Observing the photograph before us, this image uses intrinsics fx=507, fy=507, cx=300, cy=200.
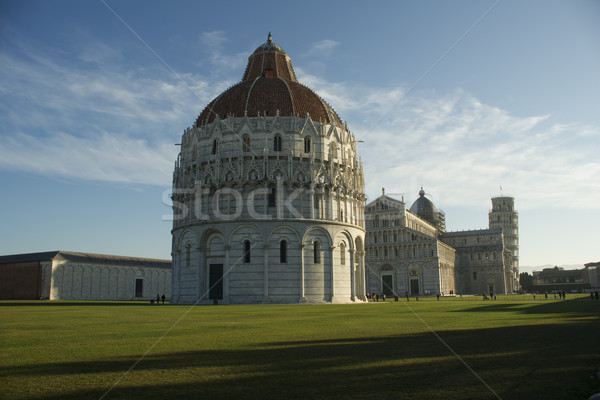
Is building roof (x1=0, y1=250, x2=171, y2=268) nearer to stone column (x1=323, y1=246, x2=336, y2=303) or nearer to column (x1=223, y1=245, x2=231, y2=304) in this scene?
column (x1=223, y1=245, x2=231, y2=304)

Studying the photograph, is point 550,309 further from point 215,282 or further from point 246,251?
point 215,282

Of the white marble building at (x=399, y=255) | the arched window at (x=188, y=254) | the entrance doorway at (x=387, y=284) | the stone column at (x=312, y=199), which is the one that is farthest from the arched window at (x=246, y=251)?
the entrance doorway at (x=387, y=284)

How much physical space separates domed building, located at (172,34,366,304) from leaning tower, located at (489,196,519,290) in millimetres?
118697

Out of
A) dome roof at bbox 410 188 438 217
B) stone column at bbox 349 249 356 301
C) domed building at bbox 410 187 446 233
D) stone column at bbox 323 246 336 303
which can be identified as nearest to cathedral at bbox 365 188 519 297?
domed building at bbox 410 187 446 233

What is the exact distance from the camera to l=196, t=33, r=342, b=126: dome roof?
55188 millimetres

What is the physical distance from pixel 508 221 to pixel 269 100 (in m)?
129

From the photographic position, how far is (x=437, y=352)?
12.7m

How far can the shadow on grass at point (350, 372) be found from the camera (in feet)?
28.3

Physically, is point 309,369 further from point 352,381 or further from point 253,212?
point 253,212

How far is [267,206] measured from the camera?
49.8 meters

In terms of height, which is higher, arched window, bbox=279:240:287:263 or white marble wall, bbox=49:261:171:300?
arched window, bbox=279:240:287:263

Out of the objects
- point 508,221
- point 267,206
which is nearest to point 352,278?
point 267,206

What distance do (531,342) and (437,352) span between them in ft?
12.0

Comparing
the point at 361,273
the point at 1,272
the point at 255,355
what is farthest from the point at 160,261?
the point at 255,355
